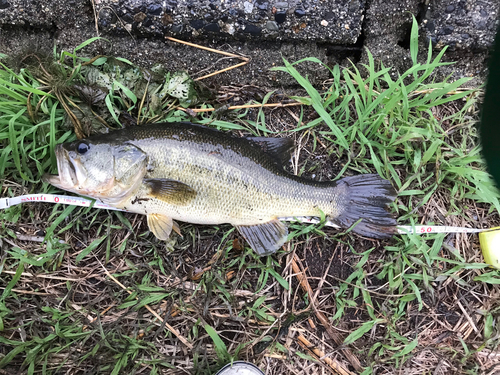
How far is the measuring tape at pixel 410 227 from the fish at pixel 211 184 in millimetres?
136

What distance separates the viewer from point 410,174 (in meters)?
3.24

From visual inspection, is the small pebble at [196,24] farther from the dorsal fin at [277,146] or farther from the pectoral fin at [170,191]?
the pectoral fin at [170,191]

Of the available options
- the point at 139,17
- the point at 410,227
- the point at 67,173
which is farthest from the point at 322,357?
the point at 139,17

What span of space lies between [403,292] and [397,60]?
2279 millimetres

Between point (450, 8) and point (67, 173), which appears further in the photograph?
point (450, 8)

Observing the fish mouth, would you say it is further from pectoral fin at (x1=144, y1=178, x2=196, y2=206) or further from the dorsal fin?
the dorsal fin

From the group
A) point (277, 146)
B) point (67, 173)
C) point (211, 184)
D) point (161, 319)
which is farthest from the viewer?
point (277, 146)

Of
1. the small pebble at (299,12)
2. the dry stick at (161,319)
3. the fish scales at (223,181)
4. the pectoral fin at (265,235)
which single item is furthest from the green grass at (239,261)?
the small pebble at (299,12)

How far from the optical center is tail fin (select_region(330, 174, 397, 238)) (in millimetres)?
3076

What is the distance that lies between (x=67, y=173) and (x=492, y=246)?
3871mm

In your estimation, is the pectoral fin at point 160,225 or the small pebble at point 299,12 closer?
the pectoral fin at point 160,225

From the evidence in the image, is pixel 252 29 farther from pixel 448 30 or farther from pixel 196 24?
pixel 448 30

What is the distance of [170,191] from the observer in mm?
2875

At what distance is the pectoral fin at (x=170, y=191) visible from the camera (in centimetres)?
285
